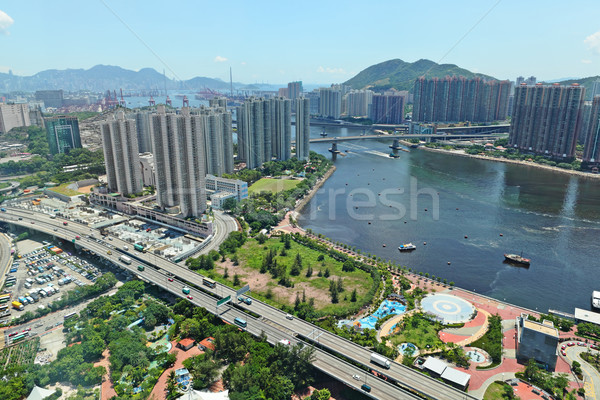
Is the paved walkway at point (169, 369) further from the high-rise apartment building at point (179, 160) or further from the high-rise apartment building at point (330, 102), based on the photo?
the high-rise apartment building at point (330, 102)

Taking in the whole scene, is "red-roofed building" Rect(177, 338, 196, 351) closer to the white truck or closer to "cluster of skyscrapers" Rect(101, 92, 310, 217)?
the white truck

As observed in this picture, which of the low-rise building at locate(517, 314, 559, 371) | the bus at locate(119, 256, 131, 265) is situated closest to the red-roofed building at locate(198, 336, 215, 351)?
the bus at locate(119, 256, 131, 265)

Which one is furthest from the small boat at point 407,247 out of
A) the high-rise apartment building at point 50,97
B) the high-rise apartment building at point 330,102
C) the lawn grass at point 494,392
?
the high-rise apartment building at point 50,97

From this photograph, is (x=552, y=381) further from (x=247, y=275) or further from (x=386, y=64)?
(x=386, y=64)

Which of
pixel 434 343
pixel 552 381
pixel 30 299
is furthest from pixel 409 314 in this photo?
pixel 30 299

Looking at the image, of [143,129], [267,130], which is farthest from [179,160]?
[143,129]
